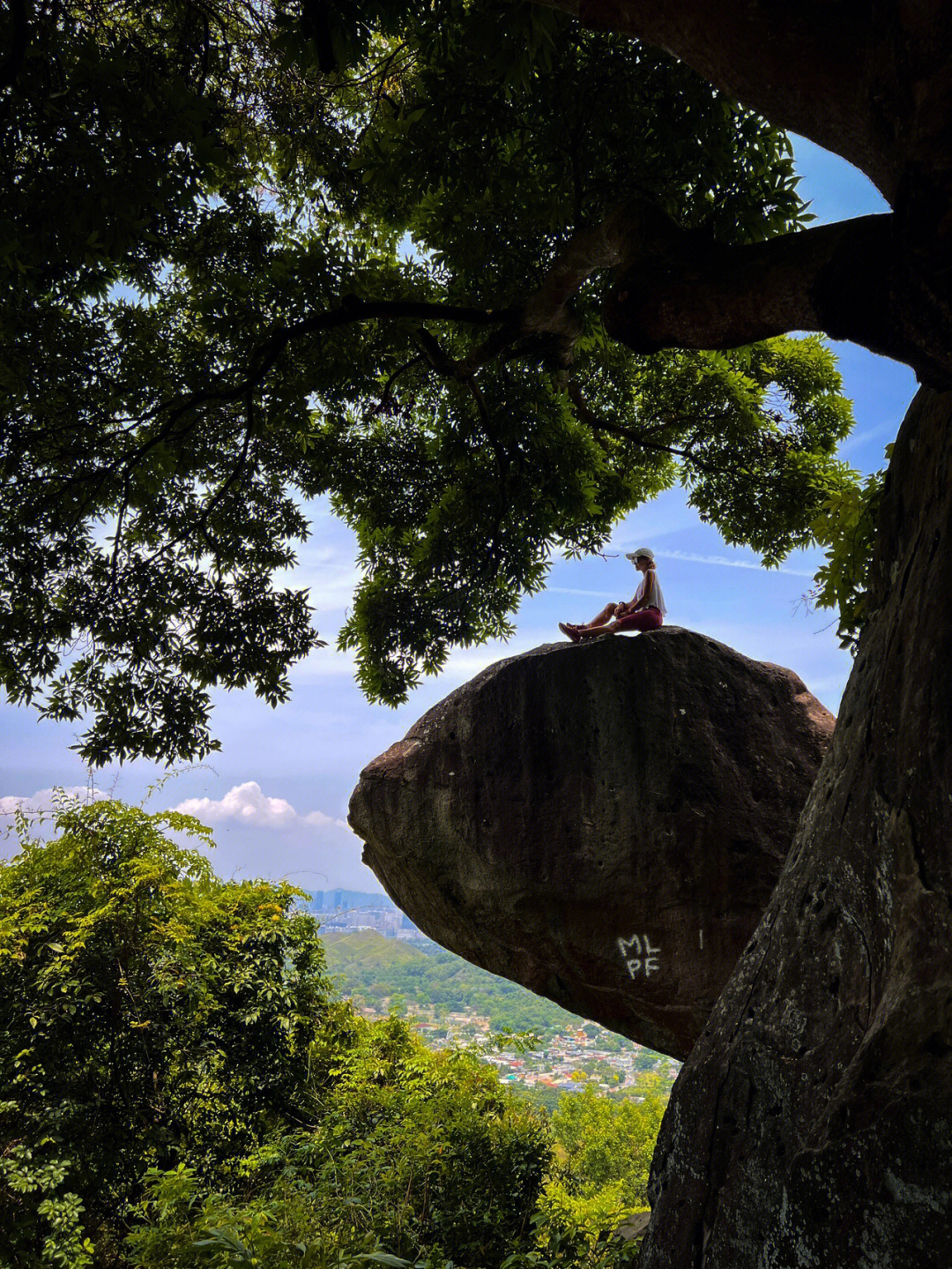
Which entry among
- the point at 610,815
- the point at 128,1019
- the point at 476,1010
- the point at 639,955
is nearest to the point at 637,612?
the point at 610,815

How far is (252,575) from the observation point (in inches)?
346

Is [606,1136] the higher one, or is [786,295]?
[786,295]

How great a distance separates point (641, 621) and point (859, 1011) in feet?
16.8

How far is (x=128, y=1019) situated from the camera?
849cm

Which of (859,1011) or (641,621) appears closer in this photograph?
(859,1011)

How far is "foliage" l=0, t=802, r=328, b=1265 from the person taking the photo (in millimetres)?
7840

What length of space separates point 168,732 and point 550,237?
5.92 m

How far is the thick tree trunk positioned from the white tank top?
12.1 ft

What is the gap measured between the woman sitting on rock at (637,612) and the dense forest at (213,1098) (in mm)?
4951

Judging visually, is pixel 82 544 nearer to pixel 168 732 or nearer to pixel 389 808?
pixel 168 732

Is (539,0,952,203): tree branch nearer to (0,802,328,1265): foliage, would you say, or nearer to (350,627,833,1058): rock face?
(350,627,833,1058): rock face

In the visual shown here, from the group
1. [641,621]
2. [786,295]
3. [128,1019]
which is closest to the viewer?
[786,295]

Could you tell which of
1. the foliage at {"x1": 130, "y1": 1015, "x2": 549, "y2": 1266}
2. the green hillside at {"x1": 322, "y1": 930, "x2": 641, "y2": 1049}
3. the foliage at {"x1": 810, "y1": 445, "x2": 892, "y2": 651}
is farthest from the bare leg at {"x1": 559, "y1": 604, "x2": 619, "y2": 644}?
the green hillside at {"x1": 322, "y1": 930, "x2": 641, "y2": 1049}

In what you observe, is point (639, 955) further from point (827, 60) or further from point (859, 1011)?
point (827, 60)
